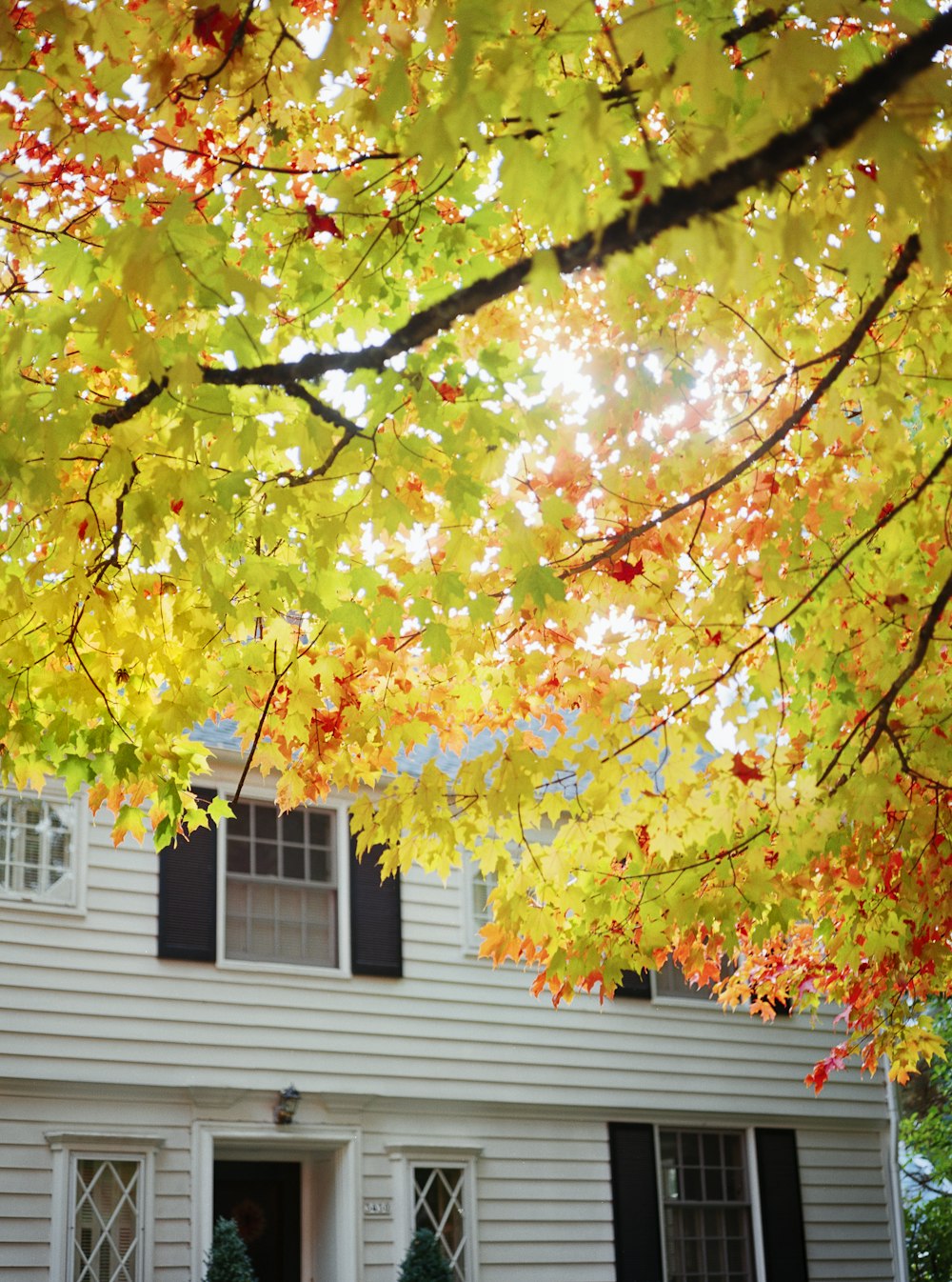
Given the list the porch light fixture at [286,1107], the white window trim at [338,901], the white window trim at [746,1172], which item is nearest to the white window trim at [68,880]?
the white window trim at [338,901]

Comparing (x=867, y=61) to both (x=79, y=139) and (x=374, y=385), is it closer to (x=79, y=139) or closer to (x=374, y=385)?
(x=374, y=385)

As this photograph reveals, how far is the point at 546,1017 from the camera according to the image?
520 inches

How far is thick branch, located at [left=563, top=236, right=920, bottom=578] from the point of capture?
4.16 metres

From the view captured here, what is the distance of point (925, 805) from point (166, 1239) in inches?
274

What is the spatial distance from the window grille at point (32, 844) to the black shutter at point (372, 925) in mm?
2534

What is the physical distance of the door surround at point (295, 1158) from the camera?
10.5 m

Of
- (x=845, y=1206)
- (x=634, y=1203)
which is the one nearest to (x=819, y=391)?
(x=634, y=1203)

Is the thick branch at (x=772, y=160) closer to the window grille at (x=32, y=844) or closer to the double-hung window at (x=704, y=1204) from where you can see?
the window grille at (x=32, y=844)

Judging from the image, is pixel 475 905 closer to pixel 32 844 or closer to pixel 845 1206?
pixel 32 844

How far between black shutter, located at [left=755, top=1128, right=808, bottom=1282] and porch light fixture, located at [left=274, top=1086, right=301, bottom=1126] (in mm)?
5500

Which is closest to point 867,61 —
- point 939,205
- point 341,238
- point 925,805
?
point 939,205

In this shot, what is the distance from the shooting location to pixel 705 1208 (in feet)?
44.9

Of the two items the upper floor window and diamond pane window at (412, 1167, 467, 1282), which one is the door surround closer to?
diamond pane window at (412, 1167, 467, 1282)

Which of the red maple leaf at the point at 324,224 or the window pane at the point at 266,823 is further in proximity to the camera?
the window pane at the point at 266,823
